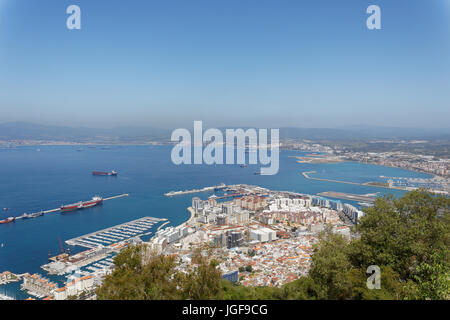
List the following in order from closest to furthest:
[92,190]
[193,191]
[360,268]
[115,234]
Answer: [360,268], [115,234], [92,190], [193,191]

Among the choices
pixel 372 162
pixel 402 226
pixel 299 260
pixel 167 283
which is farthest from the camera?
pixel 372 162

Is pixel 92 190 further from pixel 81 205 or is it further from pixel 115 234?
pixel 115 234

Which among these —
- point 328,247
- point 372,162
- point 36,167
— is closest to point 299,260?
point 328,247

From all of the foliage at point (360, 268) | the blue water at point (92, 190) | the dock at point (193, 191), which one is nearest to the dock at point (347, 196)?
the blue water at point (92, 190)

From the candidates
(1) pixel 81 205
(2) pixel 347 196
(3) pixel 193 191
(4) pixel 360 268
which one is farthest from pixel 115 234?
(2) pixel 347 196

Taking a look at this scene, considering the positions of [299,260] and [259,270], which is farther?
[299,260]

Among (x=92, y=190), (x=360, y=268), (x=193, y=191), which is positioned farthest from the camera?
(x=193, y=191)

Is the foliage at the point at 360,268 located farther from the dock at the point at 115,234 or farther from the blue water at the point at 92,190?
the dock at the point at 115,234
